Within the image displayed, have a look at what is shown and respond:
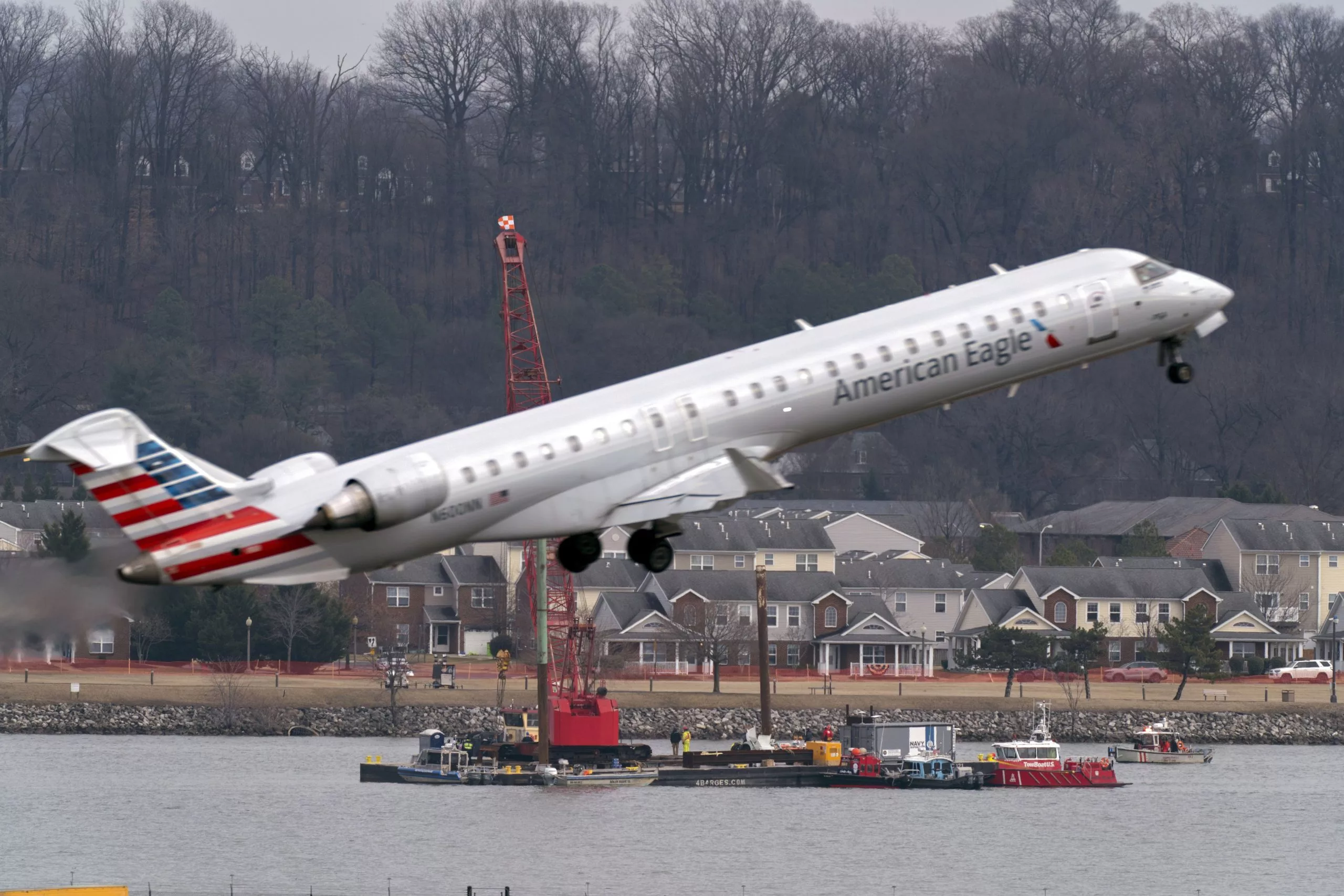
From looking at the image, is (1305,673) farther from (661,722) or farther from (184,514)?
(184,514)

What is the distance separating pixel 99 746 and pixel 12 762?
25.3ft

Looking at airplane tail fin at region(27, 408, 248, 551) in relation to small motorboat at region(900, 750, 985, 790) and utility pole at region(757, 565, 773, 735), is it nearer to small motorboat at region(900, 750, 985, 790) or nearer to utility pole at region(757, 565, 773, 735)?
utility pole at region(757, 565, 773, 735)

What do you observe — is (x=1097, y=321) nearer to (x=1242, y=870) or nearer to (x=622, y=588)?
(x=1242, y=870)

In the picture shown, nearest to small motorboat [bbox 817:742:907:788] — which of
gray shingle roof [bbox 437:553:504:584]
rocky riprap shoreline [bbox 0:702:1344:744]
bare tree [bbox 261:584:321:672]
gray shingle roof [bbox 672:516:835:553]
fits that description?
rocky riprap shoreline [bbox 0:702:1344:744]

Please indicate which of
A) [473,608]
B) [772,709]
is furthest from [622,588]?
[772,709]

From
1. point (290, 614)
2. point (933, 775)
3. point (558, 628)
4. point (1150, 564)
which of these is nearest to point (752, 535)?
point (1150, 564)

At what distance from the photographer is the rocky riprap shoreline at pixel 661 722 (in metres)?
153

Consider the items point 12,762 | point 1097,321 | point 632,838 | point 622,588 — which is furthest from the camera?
point 622,588

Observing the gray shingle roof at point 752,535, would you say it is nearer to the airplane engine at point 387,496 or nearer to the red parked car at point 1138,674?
the red parked car at point 1138,674

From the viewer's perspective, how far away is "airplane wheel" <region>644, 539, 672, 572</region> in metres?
53.7

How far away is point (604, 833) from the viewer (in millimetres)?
121938

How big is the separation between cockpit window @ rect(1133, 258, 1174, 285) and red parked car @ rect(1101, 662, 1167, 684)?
123 m

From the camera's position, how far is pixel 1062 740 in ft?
538

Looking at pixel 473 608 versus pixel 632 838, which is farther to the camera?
pixel 473 608
